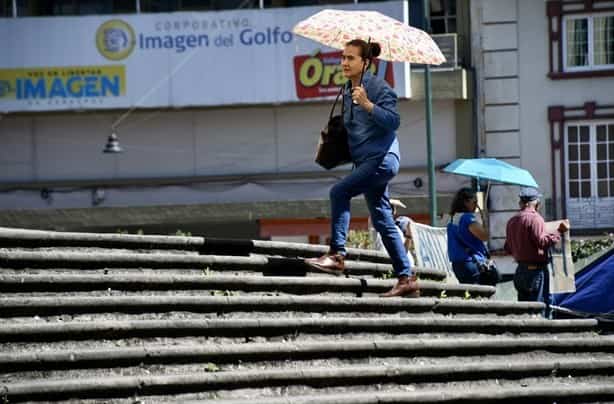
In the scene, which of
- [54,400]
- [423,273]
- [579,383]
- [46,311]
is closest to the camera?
[54,400]

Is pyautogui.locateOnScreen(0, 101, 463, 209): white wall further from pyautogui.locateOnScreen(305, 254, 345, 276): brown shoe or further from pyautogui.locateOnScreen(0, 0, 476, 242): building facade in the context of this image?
pyautogui.locateOnScreen(305, 254, 345, 276): brown shoe

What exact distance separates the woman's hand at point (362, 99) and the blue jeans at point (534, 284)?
9.59 ft

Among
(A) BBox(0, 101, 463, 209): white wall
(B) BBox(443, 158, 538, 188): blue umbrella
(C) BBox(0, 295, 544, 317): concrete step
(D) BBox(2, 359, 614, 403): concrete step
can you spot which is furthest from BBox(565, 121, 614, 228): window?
(D) BBox(2, 359, 614, 403): concrete step

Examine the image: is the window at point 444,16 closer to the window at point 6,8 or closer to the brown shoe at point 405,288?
the window at point 6,8

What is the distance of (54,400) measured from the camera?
29.0 ft

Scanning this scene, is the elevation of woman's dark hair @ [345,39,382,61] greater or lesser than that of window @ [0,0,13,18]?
lesser

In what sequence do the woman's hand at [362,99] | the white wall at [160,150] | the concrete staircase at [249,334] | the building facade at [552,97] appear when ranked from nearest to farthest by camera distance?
the concrete staircase at [249,334], the woman's hand at [362,99], the building facade at [552,97], the white wall at [160,150]

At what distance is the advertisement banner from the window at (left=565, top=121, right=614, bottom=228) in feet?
17.0

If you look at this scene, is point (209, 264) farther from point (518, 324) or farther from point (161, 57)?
point (161, 57)

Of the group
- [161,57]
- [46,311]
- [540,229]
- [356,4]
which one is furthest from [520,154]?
[46,311]

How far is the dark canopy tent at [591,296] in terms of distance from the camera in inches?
637

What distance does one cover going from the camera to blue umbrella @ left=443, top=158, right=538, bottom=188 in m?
17.6

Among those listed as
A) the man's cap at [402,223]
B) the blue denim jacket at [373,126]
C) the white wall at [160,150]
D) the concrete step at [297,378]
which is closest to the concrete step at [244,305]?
the concrete step at [297,378]

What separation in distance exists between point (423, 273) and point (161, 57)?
20696 millimetres
